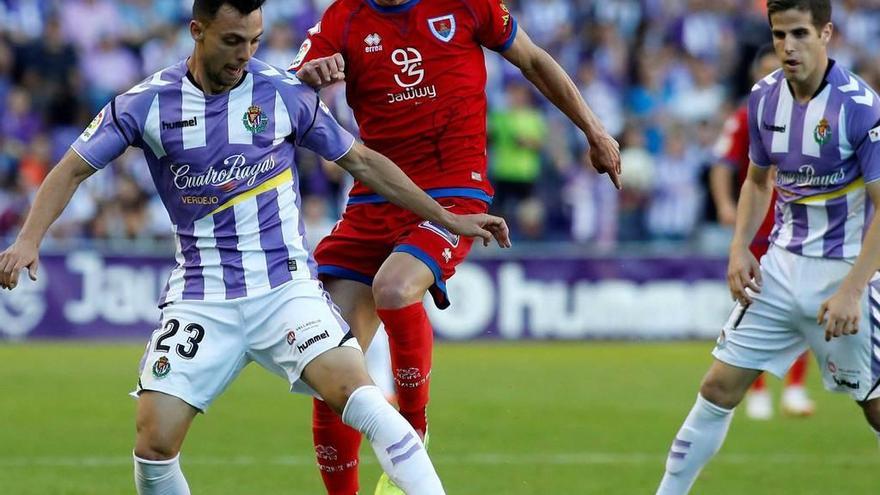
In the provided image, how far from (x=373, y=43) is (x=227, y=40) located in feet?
4.35

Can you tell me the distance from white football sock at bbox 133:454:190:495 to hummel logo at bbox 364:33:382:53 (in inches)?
91.4

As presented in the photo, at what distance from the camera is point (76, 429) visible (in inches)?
426

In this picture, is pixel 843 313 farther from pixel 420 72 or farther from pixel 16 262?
pixel 16 262

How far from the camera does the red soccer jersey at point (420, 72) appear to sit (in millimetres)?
7242

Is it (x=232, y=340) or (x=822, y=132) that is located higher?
(x=822, y=132)

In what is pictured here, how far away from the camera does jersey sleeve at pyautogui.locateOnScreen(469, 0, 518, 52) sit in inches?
288

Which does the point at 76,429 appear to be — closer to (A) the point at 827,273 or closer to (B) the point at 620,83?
(A) the point at 827,273

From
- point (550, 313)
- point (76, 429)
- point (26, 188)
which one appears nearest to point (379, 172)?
point (76, 429)

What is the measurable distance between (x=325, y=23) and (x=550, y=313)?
1017 centimetres

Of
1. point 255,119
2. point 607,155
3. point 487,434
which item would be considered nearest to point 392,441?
point 255,119

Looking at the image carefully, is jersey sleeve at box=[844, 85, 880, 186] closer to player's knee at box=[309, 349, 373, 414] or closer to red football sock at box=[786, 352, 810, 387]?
player's knee at box=[309, 349, 373, 414]

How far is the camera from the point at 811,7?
6.84m

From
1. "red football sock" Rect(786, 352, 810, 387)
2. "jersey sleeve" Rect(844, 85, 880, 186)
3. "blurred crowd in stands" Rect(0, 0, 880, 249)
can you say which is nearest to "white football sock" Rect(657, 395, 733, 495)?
"jersey sleeve" Rect(844, 85, 880, 186)

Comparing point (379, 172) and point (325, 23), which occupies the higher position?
point (325, 23)
